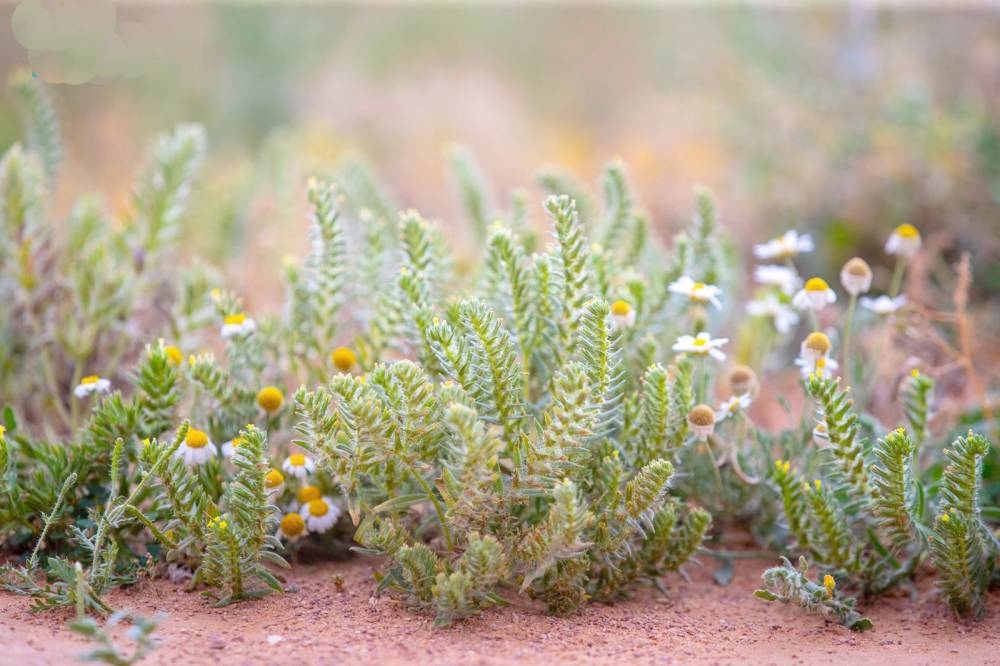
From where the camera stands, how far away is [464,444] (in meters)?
2.00

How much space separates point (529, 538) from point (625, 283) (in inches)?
38.1

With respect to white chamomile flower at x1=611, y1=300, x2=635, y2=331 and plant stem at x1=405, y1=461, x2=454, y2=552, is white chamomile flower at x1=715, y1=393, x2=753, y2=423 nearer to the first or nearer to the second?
white chamomile flower at x1=611, y1=300, x2=635, y2=331

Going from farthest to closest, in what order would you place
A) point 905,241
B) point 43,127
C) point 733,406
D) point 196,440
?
1. point 43,127
2. point 905,241
3. point 733,406
4. point 196,440

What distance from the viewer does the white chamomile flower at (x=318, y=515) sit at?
8.09ft

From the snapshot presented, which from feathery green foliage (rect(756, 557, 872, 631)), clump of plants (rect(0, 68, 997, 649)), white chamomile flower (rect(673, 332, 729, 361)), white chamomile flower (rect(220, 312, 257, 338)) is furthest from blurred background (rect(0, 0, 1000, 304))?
feathery green foliage (rect(756, 557, 872, 631))

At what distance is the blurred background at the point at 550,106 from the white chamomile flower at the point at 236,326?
1.40 metres

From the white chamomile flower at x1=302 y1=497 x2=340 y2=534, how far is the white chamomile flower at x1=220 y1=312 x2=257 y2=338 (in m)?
0.50

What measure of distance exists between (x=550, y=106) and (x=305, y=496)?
8305 mm

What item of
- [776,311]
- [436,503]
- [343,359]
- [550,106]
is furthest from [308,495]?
[550,106]

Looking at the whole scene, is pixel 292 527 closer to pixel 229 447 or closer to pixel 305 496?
pixel 305 496

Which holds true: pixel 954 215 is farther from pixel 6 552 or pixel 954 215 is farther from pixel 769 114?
pixel 6 552

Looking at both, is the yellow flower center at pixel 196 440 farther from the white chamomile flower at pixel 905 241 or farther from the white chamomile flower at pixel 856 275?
the white chamomile flower at pixel 905 241

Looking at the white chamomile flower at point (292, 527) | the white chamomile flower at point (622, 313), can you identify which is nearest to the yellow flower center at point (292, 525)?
the white chamomile flower at point (292, 527)

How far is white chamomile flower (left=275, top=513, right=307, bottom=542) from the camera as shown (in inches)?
95.3
